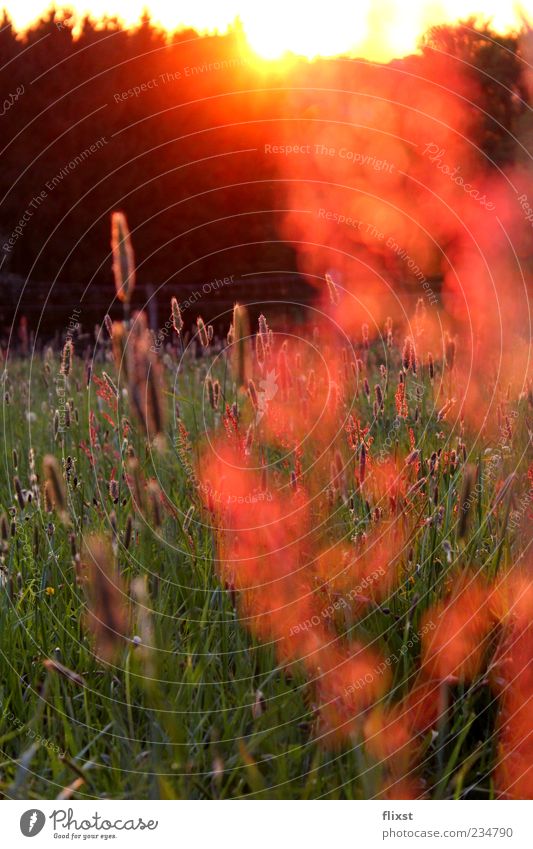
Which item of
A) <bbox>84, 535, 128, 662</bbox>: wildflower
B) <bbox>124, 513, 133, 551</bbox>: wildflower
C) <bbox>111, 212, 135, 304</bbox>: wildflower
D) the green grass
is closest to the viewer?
<bbox>84, 535, 128, 662</bbox>: wildflower

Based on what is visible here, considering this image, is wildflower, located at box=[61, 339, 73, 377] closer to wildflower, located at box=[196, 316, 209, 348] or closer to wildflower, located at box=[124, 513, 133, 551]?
wildflower, located at box=[196, 316, 209, 348]

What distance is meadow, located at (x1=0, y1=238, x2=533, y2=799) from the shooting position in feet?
6.82

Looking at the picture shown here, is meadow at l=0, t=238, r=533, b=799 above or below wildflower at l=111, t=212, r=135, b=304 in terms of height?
below

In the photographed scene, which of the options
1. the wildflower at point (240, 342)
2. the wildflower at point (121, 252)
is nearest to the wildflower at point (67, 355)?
the wildflower at point (121, 252)

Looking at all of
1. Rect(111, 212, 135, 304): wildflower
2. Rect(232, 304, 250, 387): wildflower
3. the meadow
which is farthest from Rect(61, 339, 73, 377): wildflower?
Rect(232, 304, 250, 387): wildflower

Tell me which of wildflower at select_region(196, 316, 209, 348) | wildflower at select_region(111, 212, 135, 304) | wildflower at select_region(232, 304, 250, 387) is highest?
wildflower at select_region(196, 316, 209, 348)

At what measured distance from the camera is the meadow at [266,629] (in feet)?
6.82

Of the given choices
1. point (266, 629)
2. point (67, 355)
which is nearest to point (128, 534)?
point (266, 629)

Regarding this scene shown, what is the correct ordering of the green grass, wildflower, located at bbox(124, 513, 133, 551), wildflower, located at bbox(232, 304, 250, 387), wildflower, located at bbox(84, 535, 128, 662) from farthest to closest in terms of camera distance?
wildflower, located at bbox(232, 304, 250, 387) < wildflower, located at bbox(124, 513, 133, 551) < the green grass < wildflower, located at bbox(84, 535, 128, 662)

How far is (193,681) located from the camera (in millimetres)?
2227

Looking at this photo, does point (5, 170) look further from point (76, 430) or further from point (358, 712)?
point (358, 712)

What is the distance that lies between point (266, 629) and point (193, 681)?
34 cm

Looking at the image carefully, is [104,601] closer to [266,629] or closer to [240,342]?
[266,629]
